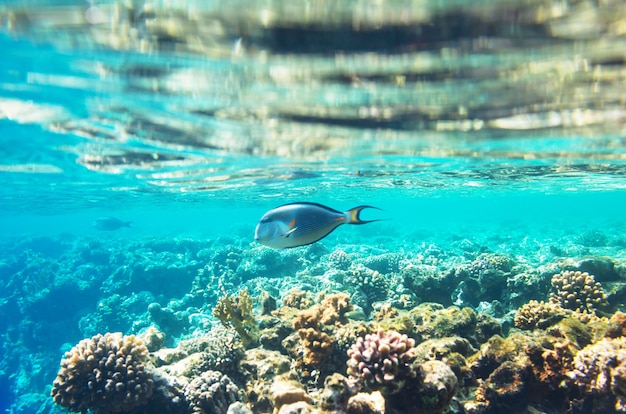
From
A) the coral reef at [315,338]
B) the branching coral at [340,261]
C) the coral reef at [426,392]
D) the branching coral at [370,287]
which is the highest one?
the coral reef at [426,392]

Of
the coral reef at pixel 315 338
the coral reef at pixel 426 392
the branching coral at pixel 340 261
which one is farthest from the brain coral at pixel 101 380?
the branching coral at pixel 340 261

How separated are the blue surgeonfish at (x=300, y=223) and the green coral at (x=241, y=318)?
14.0ft

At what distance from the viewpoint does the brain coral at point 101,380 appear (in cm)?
496

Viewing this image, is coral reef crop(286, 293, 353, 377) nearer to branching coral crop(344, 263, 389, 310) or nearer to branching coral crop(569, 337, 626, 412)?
branching coral crop(569, 337, 626, 412)

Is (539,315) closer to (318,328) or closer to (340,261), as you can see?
(318,328)

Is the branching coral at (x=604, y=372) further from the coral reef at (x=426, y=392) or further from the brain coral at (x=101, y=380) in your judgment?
the brain coral at (x=101, y=380)

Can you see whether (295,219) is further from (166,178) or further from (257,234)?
(166,178)

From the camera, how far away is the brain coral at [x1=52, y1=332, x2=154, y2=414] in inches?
195

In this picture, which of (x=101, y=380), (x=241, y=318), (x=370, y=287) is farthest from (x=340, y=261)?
(x=101, y=380)

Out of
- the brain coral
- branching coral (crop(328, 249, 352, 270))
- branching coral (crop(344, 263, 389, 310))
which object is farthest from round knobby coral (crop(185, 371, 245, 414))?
branching coral (crop(328, 249, 352, 270))

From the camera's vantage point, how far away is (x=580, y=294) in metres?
8.45

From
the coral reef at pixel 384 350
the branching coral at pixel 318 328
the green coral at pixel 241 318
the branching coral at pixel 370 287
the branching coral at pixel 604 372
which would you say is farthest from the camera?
the branching coral at pixel 370 287

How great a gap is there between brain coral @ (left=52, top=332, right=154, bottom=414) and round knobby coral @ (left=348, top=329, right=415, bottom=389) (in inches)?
138

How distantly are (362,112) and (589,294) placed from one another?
7741 mm
